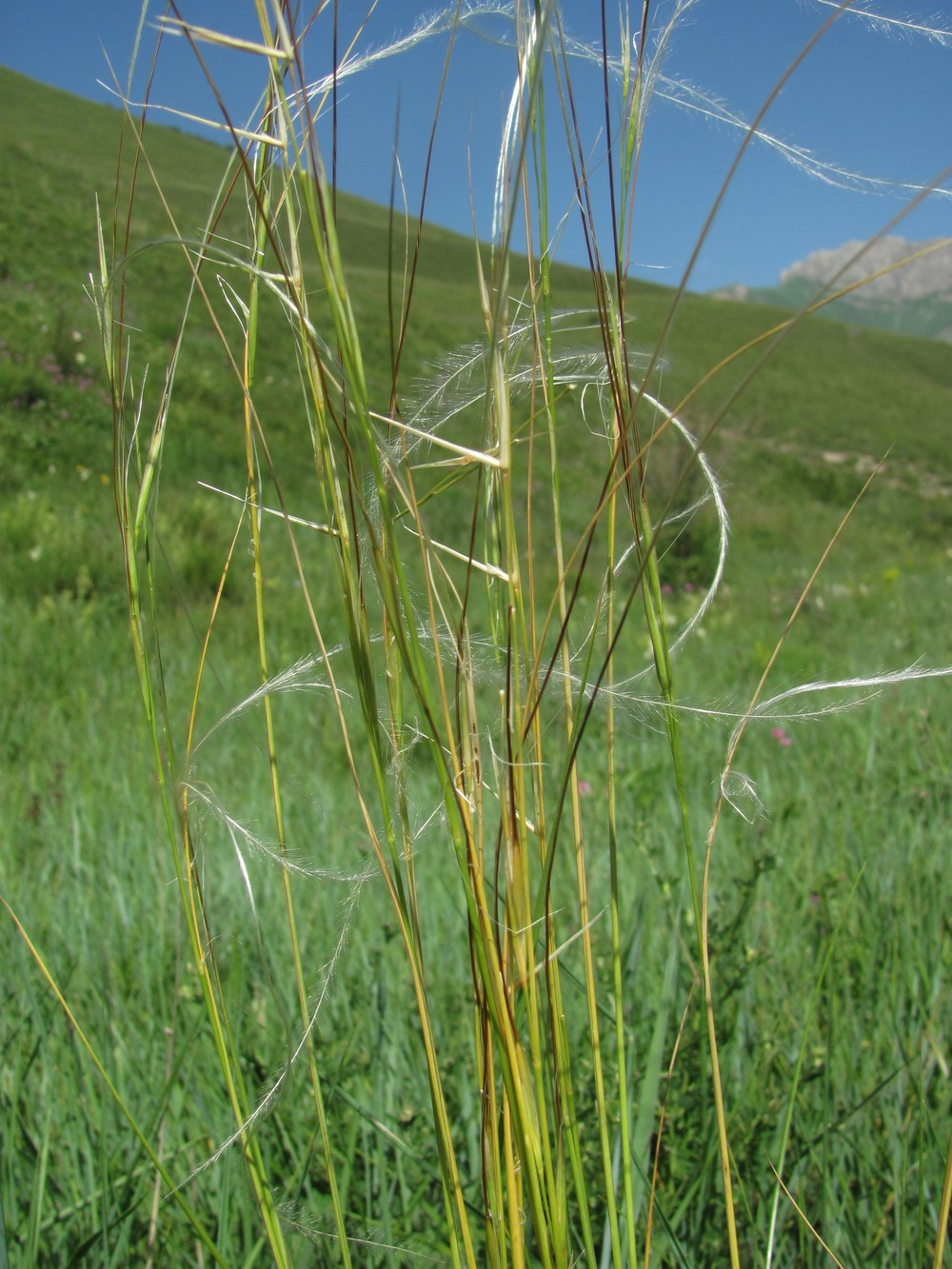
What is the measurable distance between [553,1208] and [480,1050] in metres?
0.09

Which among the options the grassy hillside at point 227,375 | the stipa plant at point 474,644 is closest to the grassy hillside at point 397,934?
the stipa plant at point 474,644

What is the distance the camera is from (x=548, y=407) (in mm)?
501

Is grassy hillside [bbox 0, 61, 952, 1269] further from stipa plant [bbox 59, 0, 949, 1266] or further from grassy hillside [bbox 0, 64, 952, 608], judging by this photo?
grassy hillside [bbox 0, 64, 952, 608]

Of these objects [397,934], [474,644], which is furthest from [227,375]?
[474,644]

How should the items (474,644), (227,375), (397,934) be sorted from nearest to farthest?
1. (474,644)
2. (397,934)
3. (227,375)

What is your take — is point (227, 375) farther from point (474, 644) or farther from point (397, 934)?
point (474, 644)

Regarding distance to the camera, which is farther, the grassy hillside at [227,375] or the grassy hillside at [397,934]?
the grassy hillside at [227,375]

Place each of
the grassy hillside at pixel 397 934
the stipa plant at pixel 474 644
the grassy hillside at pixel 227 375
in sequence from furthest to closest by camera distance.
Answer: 1. the grassy hillside at pixel 227 375
2. the grassy hillside at pixel 397 934
3. the stipa plant at pixel 474 644

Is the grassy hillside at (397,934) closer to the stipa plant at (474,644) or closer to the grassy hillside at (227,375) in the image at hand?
the stipa plant at (474,644)

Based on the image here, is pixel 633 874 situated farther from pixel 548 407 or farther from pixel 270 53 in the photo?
pixel 270 53

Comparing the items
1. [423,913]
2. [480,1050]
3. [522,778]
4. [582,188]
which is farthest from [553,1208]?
[423,913]

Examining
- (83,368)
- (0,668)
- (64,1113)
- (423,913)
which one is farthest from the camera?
(83,368)

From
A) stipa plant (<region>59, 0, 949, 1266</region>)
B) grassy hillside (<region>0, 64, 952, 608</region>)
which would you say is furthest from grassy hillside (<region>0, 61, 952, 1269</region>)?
grassy hillside (<region>0, 64, 952, 608</region>)

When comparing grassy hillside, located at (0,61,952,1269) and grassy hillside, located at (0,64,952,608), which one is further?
grassy hillside, located at (0,64,952,608)
